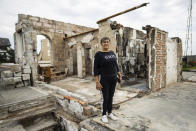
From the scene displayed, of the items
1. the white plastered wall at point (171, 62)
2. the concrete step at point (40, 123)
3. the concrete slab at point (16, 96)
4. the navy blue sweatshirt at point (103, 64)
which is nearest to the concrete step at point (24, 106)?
the concrete slab at point (16, 96)

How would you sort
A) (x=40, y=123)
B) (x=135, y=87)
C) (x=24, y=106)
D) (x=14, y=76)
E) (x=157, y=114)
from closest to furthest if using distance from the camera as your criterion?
(x=157, y=114) → (x=40, y=123) → (x=24, y=106) → (x=14, y=76) → (x=135, y=87)

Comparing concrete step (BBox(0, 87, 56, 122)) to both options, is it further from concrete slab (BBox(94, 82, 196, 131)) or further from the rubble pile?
concrete slab (BBox(94, 82, 196, 131))

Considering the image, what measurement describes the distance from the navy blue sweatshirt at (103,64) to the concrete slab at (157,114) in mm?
1074

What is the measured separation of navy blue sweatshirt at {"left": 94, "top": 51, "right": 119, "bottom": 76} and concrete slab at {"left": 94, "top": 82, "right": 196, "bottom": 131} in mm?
1074

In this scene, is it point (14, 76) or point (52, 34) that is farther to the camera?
point (52, 34)

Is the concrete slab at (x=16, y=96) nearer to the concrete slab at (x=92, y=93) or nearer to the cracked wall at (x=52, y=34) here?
the concrete slab at (x=92, y=93)

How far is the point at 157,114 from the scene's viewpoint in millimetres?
3076

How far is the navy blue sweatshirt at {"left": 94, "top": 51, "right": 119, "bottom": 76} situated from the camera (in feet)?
8.33

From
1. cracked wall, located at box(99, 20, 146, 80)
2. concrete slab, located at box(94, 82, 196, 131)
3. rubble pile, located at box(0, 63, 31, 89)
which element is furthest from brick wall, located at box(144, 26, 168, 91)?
rubble pile, located at box(0, 63, 31, 89)

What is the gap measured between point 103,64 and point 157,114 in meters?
1.95

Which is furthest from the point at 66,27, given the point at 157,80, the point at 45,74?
the point at 157,80

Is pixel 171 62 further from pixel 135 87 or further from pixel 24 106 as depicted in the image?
pixel 24 106

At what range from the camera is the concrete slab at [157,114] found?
2.49 meters

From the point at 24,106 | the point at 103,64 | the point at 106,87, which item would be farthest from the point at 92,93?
the point at 103,64
